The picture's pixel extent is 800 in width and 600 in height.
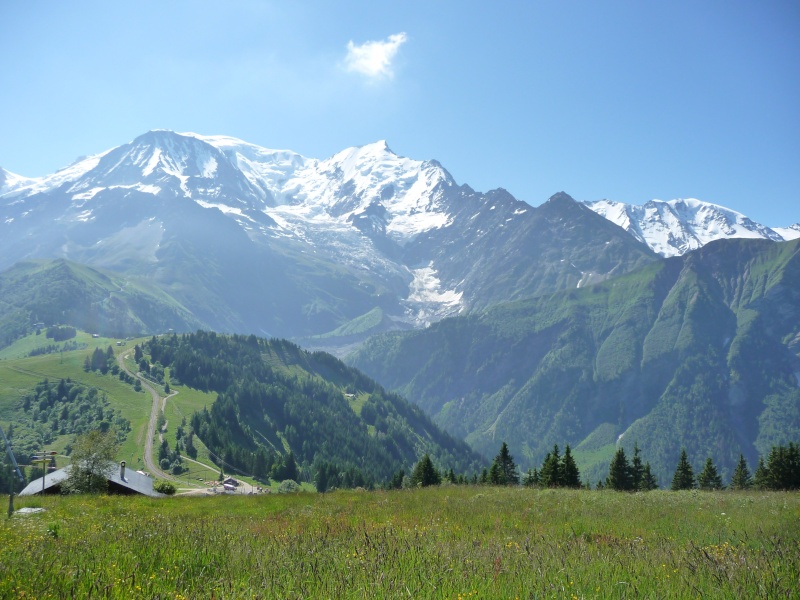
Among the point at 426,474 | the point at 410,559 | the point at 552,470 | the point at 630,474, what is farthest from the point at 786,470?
the point at 410,559

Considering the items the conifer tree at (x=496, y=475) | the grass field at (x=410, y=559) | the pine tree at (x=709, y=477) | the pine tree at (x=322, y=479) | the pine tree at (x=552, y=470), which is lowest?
the pine tree at (x=322, y=479)

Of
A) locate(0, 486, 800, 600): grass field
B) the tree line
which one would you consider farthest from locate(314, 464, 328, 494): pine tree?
locate(0, 486, 800, 600): grass field

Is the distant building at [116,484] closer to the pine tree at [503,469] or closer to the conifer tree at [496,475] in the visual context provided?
the conifer tree at [496,475]

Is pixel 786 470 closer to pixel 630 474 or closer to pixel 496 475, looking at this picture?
pixel 630 474

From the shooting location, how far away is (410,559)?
30.8 ft

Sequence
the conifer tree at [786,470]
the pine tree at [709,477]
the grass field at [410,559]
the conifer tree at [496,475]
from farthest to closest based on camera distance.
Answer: the pine tree at [709,477] → the conifer tree at [496,475] → the conifer tree at [786,470] → the grass field at [410,559]

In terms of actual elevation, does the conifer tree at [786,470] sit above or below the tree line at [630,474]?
above

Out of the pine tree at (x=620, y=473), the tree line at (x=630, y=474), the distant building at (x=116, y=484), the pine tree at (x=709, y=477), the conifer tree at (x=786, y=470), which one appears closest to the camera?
the distant building at (x=116, y=484)

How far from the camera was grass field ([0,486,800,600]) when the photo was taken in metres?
7.81

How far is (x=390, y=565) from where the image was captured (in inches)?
354

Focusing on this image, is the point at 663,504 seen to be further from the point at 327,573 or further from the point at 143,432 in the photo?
the point at 143,432

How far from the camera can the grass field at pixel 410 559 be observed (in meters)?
7.81

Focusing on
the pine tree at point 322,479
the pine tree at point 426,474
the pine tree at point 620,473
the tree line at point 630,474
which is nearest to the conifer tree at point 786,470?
the tree line at point 630,474

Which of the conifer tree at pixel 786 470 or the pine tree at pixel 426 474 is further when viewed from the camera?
Result: the pine tree at pixel 426 474
